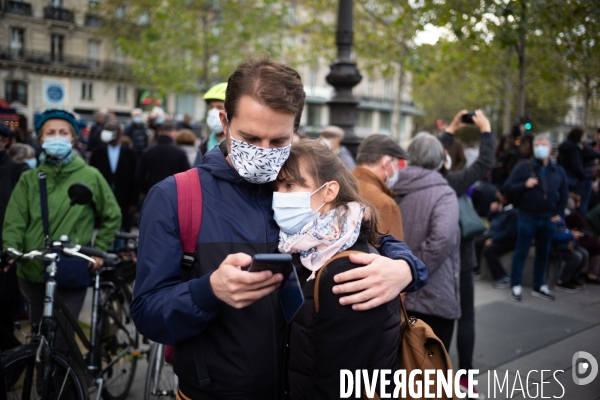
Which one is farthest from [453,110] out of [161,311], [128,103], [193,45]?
[161,311]

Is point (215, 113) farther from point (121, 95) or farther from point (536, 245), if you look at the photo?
point (121, 95)

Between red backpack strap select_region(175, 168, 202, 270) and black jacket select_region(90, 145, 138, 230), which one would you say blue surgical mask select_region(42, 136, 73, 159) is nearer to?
red backpack strap select_region(175, 168, 202, 270)

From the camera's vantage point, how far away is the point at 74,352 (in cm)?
353

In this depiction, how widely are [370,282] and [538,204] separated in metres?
6.06

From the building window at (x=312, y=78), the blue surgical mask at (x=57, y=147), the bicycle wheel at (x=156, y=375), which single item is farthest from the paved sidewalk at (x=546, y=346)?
the building window at (x=312, y=78)

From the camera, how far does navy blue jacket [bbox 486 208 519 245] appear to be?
801cm

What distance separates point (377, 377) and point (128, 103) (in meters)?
38.6

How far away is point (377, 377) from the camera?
192 cm

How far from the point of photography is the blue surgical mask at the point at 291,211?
191cm

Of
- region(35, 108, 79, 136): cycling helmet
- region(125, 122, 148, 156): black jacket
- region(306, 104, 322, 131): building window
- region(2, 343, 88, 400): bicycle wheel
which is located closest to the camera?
region(2, 343, 88, 400): bicycle wheel

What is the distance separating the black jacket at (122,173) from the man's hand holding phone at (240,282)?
736cm

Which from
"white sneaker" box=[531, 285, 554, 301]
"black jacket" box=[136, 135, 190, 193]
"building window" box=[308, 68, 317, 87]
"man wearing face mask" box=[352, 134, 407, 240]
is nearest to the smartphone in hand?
"man wearing face mask" box=[352, 134, 407, 240]

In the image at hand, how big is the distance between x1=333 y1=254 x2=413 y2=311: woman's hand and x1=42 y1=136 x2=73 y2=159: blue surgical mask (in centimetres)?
268

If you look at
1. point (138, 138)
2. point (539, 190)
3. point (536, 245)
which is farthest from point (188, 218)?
point (138, 138)
